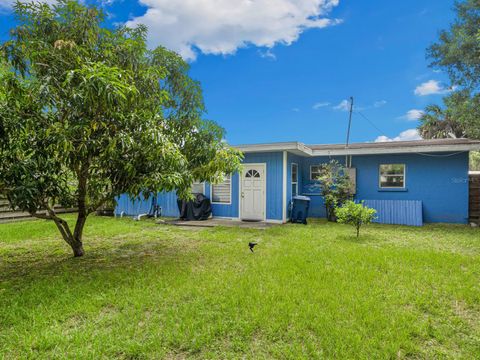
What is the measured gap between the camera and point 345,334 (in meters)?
2.46

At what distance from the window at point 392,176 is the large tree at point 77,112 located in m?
8.33

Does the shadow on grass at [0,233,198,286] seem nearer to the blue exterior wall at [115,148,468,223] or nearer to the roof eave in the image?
the blue exterior wall at [115,148,468,223]

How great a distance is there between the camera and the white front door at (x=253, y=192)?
9508mm

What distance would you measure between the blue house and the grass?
3397mm

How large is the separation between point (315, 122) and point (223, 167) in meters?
13.2

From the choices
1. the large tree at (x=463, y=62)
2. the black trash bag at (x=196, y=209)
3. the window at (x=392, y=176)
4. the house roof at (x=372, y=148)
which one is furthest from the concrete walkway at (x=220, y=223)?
the large tree at (x=463, y=62)

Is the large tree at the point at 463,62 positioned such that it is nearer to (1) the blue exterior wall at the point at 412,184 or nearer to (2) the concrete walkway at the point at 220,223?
(1) the blue exterior wall at the point at 412,184

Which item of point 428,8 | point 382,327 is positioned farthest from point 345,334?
point 428,8

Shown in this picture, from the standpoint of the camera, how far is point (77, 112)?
395cm

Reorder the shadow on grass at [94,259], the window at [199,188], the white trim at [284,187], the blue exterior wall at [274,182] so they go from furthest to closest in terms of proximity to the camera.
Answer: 1. the window at [199,188]
2. the blue exterior wall at [274,182]
3. the white trim at [284,187]
4. the shadow on grass at [94,259]

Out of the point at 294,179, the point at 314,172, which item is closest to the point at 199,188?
the point at 294,179

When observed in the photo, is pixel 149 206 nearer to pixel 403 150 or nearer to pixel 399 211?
pixel 399 211

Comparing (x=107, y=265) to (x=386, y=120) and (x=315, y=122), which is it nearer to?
(x=315, y=122)

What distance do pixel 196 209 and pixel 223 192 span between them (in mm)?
1188
